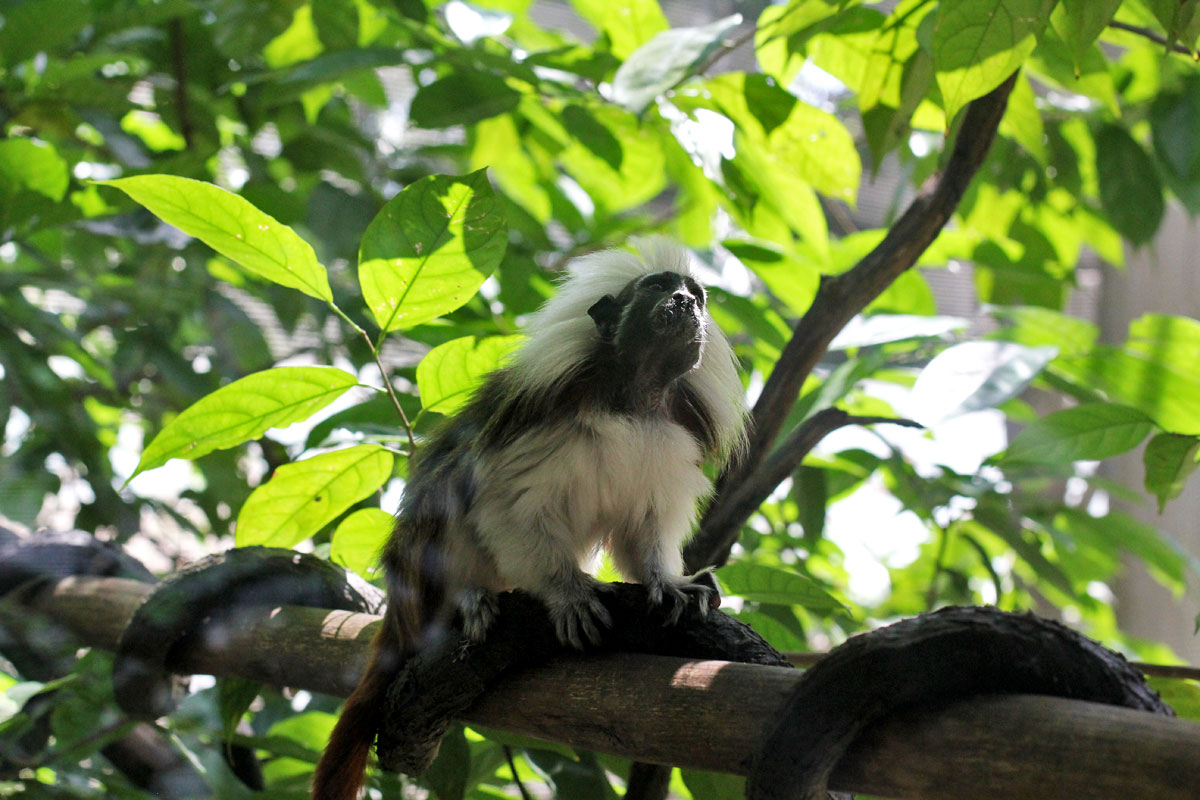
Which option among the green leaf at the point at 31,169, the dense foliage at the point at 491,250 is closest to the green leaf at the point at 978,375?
the dense foliage at the point at 491,250

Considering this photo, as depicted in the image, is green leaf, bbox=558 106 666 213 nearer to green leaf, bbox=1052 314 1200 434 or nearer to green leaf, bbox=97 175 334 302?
green leaf, bbox=97 175 334 302

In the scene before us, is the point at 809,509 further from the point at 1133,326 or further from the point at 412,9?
the point at 412,9

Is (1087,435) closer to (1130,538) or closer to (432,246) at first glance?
(1130,538)

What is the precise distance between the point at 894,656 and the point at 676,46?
788 mm

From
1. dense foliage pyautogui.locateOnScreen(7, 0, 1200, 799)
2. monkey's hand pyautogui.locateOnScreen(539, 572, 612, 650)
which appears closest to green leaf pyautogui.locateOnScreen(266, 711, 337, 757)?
dense foliage pyautogui.locateOnScreen(7, 0, 1200, 799)

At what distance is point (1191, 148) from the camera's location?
1.48 meters

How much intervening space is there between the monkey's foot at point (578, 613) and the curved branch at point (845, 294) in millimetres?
316

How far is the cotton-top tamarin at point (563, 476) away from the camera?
1.00 metres

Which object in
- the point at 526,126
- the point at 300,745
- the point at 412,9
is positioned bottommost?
the point at 300,745

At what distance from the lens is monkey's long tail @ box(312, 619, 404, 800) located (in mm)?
994

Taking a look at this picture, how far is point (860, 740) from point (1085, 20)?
62 centimetres

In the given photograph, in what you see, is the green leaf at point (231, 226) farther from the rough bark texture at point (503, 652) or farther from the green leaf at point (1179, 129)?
the green leaf at point (1179, 129)

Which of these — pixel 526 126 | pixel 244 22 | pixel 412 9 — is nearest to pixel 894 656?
pixel 412 9

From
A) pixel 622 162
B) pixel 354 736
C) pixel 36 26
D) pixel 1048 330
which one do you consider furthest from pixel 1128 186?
pixel 36 26
